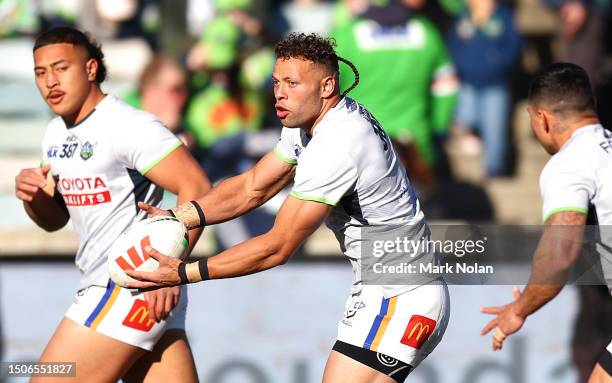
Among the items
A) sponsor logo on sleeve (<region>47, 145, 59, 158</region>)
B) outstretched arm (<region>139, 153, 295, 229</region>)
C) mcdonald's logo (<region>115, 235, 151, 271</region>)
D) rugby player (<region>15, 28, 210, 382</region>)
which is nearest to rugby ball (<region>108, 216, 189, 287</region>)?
mcdonald's logo (<region>115, 235, 151, 271</region>)

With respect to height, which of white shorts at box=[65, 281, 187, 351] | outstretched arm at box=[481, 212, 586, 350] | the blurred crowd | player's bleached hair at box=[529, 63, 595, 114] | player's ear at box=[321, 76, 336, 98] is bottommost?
white shorts at box=[65, 281, 187, 351]

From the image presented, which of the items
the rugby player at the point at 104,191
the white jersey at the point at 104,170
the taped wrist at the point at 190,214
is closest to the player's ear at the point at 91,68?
the rugby player at the point at 104,191

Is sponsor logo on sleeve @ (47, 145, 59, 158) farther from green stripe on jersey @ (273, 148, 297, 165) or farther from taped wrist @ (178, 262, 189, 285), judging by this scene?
taped wrist @ (178, 262, 189, 285)

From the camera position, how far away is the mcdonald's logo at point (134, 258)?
479 centimetres

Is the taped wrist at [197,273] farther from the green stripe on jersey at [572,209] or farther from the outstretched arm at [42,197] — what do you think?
the green stripe on jersey at [572,209]

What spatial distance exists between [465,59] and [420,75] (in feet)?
2.14

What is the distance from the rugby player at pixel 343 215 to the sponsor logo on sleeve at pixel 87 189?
0.44 m

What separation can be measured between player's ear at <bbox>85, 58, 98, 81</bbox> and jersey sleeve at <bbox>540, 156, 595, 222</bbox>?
2235 mm

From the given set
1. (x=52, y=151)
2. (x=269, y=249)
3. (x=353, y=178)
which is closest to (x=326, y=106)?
(x=353, y=178)

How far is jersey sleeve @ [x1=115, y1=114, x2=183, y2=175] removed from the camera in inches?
212

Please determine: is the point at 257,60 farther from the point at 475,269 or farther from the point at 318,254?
the point at 475,269

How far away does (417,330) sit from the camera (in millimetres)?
4922

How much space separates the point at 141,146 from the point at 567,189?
198 centimetres

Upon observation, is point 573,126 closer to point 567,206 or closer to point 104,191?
point 567,206
